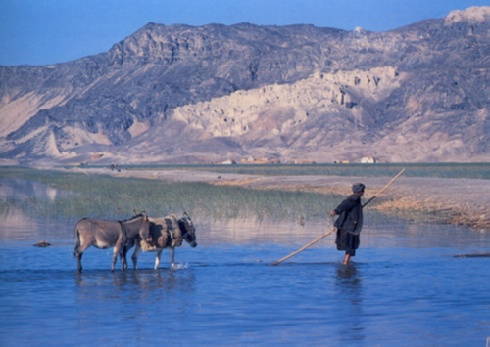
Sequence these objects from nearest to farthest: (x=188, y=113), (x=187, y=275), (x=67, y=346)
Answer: (x=67, y=346) < (x=187, y=275) < (x=188, y=113)

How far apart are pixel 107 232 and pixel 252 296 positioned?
3.31 metres

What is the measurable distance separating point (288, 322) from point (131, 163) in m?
164

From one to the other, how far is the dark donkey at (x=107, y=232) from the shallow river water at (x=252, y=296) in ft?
1.87

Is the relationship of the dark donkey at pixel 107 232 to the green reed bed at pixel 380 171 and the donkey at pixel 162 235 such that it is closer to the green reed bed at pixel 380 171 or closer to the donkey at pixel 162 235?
the donkey at pixel 162 235

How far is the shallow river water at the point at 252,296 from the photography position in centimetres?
1130

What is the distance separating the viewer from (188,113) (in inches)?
7534

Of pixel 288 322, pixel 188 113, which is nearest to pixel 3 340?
pixel 288 322

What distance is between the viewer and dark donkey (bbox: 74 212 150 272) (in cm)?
1638

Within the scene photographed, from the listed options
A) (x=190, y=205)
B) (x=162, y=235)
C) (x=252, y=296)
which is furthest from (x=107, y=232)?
(x=190, y=205)

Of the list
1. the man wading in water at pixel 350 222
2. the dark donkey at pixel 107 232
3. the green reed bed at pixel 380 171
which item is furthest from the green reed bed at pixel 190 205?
the green reed bed at pixel 380 171

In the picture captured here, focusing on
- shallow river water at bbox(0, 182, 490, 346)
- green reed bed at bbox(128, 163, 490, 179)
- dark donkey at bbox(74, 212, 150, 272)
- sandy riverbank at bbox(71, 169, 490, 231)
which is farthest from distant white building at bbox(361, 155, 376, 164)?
dark donkey at bbox(74, 212, 150, 272)

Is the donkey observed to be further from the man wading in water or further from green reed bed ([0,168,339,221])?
green reed bed ([0,168,339,221])

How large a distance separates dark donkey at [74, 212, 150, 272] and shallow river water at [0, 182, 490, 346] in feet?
1.87

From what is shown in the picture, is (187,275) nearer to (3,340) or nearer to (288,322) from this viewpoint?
(288,322)
